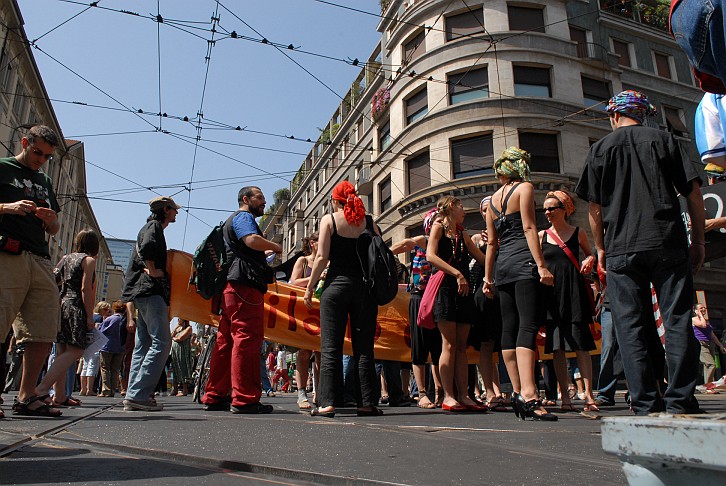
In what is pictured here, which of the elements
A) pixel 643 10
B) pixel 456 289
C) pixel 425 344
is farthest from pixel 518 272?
pixel 643 10

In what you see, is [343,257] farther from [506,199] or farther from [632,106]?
[632,106]

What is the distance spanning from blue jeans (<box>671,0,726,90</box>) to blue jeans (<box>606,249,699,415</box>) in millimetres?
1578

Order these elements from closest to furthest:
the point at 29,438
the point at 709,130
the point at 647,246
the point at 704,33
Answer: the point at 704,33 < the point at 709,130 < the point at 29,438 < the point at 647,246

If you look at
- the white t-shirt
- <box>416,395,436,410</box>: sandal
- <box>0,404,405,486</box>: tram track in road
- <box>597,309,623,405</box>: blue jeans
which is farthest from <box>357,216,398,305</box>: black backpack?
<box>597,309,623,405</box>: blue jeans

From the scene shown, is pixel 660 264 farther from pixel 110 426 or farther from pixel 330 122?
pixel 330 122

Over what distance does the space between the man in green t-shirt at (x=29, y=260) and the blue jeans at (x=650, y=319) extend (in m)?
3.68

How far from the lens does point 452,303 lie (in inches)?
198

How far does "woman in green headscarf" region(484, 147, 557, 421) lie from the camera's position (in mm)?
3967

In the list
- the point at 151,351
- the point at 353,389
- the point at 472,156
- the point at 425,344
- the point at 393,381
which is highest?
the point at 472,156

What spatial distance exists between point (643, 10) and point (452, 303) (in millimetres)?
28470

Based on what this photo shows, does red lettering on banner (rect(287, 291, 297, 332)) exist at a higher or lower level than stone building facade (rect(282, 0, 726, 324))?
lower

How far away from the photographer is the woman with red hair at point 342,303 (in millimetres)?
4379

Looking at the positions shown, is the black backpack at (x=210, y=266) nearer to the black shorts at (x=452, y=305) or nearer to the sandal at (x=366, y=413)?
the sandal at (x=366, y=413)

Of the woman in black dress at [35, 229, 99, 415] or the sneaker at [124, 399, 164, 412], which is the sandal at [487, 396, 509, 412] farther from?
the woman in black dress at [35, 229, 99, 415]
